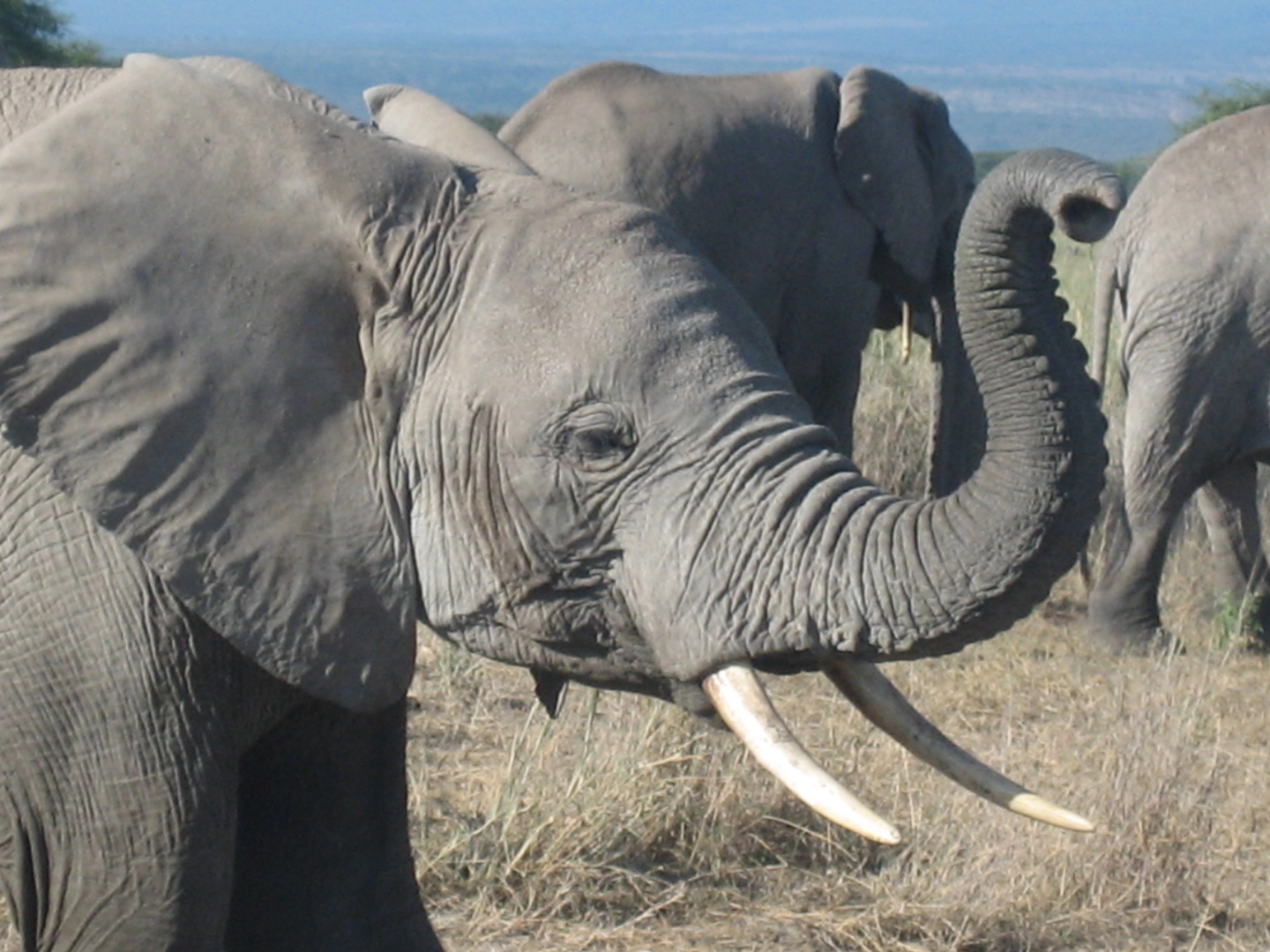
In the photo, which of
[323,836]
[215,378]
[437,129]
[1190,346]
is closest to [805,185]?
[1190,346]

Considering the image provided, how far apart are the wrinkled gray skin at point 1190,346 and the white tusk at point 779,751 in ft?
13.6

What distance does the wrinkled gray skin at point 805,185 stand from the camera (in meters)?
6.39

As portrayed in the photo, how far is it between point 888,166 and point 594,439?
4890 mm

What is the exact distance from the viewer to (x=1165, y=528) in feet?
21.5

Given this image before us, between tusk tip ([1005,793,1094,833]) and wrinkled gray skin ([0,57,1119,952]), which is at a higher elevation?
wrinkled gray skin ([0,57,1119,952])

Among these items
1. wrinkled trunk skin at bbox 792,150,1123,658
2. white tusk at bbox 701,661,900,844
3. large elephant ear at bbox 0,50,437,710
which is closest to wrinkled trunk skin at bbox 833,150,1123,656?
wrinkled trunk skin at bbox 792,150,1123,658

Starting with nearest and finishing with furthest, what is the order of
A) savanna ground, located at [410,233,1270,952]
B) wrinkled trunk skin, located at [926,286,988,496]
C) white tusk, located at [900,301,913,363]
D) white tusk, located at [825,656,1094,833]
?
1. white tusk, located at [825,656,1094,833]
2. savanna ground, located at [410,233,1270,952]
3. wrinkled trunk skin, located at [926,286,988,496]
4. white tusk, located at [900,301,913,363]

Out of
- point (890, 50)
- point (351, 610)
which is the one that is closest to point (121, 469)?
point (351, 610)

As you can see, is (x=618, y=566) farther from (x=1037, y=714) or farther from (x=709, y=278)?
(x=1037, y=714)

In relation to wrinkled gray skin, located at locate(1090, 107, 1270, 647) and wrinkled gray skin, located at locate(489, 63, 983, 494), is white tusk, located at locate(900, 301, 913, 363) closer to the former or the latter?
wrinkled gray skin, located at locate(489, 63, 983, 494)

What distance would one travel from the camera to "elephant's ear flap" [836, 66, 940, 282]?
7055mm

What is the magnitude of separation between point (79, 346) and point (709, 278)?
75cm

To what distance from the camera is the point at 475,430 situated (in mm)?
2461

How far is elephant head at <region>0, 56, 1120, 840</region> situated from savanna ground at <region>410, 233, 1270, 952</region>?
1463 millimetres
